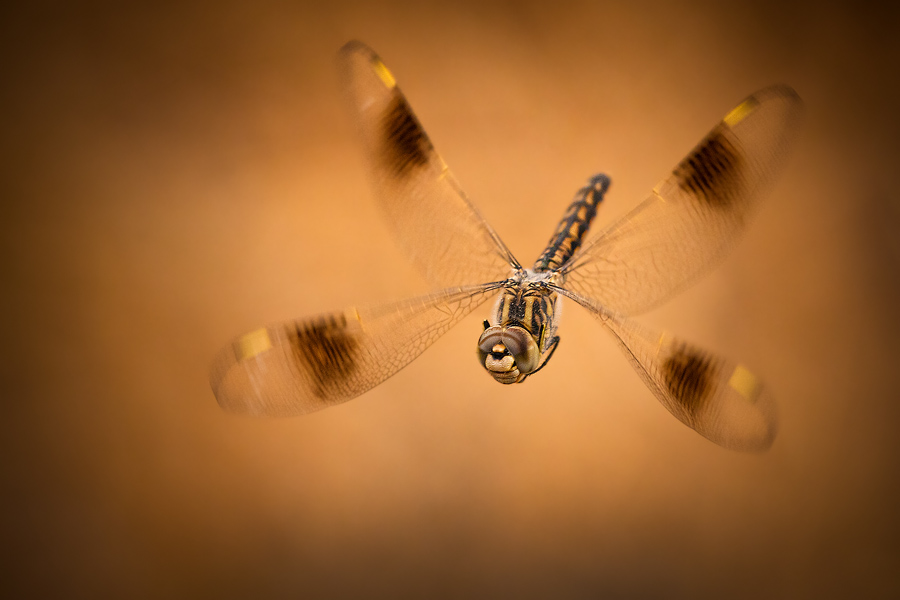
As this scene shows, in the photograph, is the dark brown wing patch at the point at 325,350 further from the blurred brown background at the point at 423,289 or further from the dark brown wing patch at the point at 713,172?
the blurred brown background at the point at 423,289

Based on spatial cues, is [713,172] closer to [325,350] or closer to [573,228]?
[573,228]

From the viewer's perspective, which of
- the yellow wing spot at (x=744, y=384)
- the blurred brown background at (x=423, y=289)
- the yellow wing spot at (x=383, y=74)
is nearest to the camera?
the yellow wing spot at (x=744, y=384)

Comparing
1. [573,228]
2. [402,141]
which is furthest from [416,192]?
[573,228]

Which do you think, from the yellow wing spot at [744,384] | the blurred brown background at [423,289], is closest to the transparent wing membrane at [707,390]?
the yellow wing spot at [744,384]

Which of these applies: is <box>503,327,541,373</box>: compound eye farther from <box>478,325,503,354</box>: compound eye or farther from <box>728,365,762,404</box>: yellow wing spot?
<box>728,365,762,404</box>: yellow wing spot

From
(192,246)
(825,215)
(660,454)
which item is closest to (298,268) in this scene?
(192,246)

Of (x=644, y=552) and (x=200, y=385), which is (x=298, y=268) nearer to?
(x=200, y=385)
